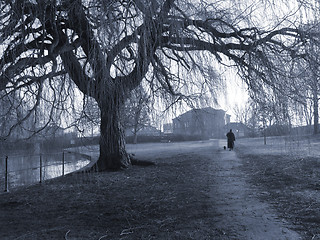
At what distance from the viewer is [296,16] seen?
15.8ft

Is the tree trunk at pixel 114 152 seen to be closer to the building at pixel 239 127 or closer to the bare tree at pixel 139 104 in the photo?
the bare tree at pixel 139 104

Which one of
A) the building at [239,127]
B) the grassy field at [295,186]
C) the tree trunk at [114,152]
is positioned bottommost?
the grassy field at [295,186]

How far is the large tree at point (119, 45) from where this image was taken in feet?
13.8

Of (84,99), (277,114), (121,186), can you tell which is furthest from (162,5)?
(121,186)

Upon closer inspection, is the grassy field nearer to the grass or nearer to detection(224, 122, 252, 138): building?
the grass

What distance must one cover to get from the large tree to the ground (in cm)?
155

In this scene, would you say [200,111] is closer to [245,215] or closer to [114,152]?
[114,152]

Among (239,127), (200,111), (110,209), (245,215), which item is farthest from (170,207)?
(239,127)

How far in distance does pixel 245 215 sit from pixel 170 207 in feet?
3.57

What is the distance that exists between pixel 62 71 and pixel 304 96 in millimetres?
4360

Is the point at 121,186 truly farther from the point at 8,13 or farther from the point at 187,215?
the point at 8,13

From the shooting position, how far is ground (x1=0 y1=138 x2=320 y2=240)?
339 centimetres

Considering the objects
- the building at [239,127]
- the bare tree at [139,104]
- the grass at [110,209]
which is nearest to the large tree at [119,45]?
the bare tree at [139,104]

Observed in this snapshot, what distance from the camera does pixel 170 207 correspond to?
4.45 m
